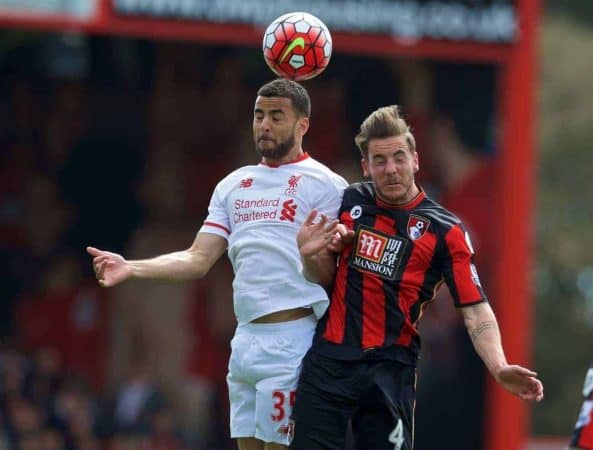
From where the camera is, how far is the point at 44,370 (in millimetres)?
13367

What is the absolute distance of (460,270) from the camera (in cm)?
671

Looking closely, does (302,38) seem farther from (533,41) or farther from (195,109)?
(195,109)

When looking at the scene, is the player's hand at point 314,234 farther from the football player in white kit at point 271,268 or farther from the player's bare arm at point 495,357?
the player's bare arm at point 495,357

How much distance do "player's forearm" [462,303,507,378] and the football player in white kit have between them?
A: 27.5 inches

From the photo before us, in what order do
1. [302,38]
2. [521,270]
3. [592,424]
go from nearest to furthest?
[592,424] < [302,38] < [521,270]

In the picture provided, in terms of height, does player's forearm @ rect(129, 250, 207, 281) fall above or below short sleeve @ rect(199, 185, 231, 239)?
below

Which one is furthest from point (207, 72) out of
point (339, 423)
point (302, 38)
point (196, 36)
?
point (339, 423)

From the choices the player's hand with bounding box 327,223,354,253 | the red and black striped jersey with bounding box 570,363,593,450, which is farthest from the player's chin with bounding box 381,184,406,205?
the red and black striped jersey with bounding box 570,363,593,450

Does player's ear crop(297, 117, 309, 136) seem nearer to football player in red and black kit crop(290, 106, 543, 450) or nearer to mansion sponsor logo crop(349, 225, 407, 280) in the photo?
football player in red and black kit crop(290, 106, 543, 450)

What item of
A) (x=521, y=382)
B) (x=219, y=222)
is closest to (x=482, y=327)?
(x=521, y=382)

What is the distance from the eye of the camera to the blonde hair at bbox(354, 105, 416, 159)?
266 inches

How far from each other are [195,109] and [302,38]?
7.01m

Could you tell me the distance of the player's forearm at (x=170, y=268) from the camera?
6832 millimetres

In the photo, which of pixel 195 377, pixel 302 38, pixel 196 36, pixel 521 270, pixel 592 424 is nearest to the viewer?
pixel 592 424
